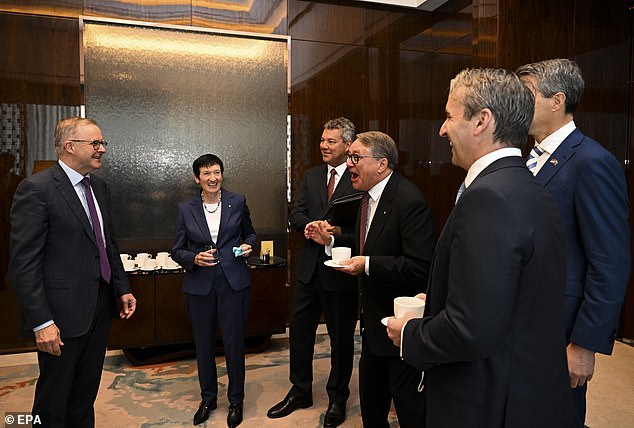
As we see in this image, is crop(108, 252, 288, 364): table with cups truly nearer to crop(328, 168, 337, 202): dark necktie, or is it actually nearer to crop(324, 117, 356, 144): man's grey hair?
crop(328, 168, 337, 202): dark necktie

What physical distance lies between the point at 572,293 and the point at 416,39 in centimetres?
467

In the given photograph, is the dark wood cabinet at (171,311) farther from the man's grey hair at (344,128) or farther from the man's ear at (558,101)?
the man's ear at (558,101)

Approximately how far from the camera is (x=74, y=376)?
2.73 m

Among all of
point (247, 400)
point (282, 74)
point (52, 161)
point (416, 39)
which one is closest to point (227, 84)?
point (282, 74)

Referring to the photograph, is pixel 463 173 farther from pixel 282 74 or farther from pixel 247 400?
pixel 247 400

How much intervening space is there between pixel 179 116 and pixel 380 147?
298 centimetres

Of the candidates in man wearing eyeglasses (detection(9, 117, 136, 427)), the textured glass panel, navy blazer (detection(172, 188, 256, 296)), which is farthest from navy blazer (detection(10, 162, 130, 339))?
the textured glass panel

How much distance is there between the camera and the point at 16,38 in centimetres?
470

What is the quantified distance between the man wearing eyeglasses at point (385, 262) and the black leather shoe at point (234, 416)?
39.1 inches

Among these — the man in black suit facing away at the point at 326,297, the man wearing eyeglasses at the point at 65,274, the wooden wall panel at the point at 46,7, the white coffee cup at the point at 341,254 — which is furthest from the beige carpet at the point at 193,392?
the wooden wall panel at the point at 46,7

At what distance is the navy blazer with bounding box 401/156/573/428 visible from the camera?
1316 millimetres

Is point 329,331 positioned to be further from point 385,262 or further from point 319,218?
point 385,262

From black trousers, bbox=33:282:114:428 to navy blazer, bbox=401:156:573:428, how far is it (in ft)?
6.08

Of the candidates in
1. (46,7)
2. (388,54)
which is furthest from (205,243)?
(388,54)
